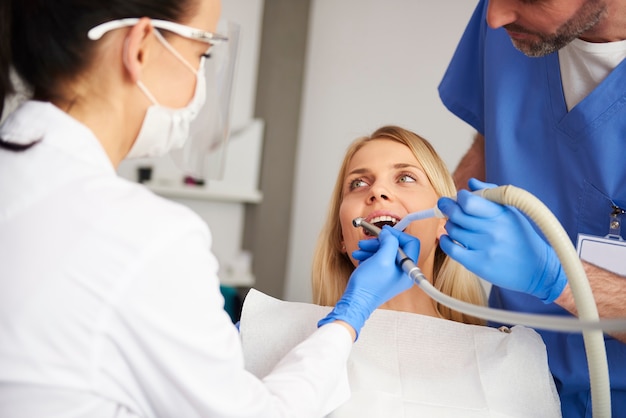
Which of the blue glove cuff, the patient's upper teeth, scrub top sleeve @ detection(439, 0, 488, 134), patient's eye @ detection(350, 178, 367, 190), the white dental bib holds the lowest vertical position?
the white dental bib

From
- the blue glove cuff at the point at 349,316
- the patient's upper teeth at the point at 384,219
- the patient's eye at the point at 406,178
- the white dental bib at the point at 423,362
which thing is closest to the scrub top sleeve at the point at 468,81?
the patient's eye at the point at 406,178

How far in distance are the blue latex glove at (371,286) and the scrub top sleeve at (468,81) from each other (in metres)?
0.67

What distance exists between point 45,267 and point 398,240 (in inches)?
27.2

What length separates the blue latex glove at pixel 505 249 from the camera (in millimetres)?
1127

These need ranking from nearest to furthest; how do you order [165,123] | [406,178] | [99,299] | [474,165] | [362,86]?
[99,299]
[165,123]
[406,178]
[474,165]
[362,86]

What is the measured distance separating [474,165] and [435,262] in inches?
12.2

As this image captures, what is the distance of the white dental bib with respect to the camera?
1248 mm

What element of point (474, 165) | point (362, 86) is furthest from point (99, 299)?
point (362, 86)

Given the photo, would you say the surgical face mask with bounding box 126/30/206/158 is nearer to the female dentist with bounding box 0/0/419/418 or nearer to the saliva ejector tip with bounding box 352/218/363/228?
the female dentist with bounding box 0/0/419/418

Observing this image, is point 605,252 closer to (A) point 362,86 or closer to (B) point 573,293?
(B) point 573,293

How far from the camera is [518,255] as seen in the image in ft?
3.76

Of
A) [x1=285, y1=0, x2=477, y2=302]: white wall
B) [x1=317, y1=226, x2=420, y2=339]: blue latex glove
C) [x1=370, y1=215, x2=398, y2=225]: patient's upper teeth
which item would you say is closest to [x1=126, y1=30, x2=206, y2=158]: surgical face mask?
[x1=317, y1=226, x2=420, y2=339]: blue latex glove

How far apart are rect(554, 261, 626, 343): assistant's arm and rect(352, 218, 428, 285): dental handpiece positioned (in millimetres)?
295

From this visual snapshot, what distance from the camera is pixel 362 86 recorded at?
3193 mm
